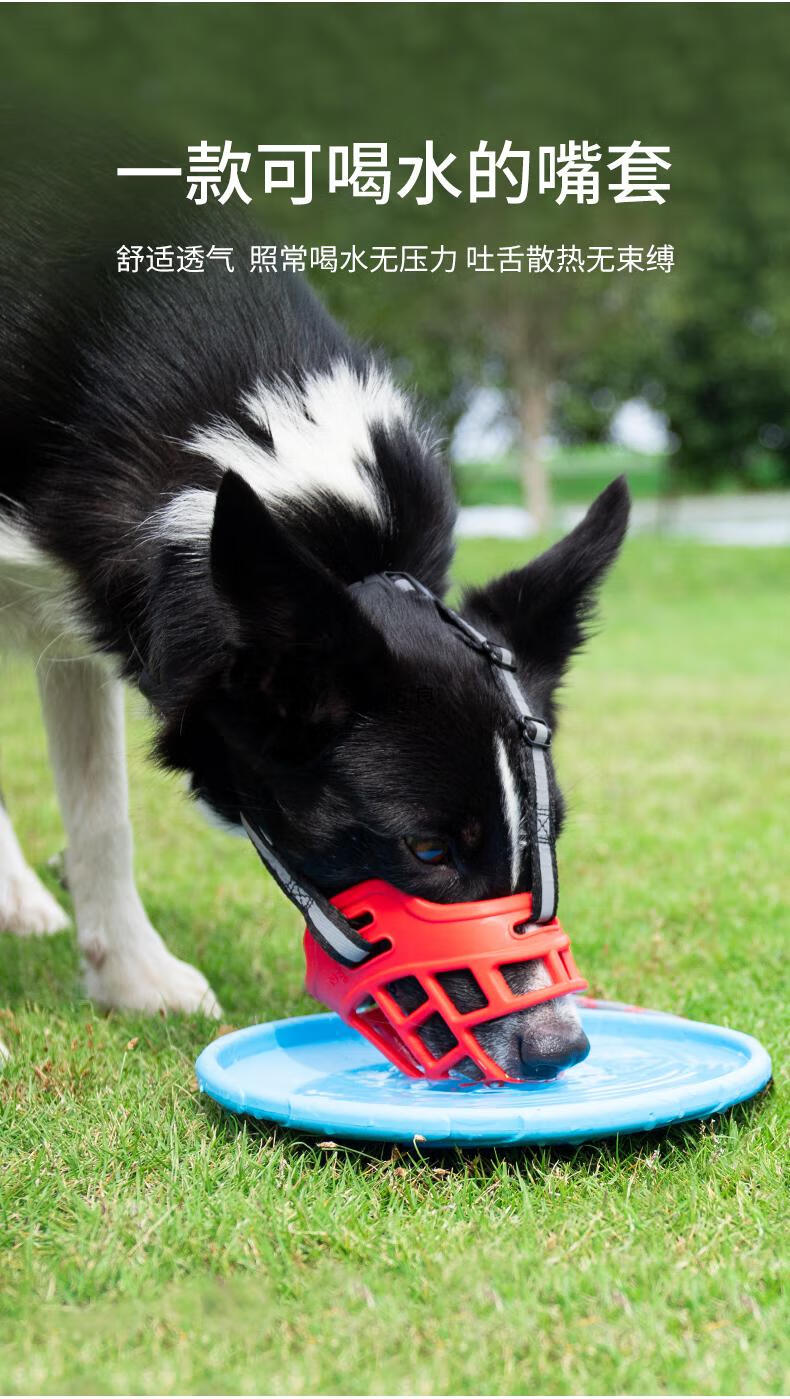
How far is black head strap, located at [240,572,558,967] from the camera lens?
2980mm

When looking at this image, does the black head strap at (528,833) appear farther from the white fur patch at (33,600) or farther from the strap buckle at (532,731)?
the white fur patch at (33,600)

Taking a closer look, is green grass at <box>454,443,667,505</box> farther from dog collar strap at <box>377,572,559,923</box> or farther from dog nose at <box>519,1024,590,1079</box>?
dog nose at <box>519,1024,590,1079</box>

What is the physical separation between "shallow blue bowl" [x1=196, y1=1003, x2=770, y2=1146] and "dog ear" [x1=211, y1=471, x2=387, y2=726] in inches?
32.3

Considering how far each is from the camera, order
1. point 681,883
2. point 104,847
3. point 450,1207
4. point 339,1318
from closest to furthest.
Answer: point 339,1318 → point 450,1207 → point 104,847 → point 681,883

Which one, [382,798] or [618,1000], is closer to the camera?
[382,798]

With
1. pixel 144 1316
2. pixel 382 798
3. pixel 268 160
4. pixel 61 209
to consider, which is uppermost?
pixel 268 160

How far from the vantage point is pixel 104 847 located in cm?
426

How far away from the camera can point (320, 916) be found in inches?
126

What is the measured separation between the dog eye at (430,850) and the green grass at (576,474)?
38.9 metres

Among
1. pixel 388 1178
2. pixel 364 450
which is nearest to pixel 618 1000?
pixel 388 1178

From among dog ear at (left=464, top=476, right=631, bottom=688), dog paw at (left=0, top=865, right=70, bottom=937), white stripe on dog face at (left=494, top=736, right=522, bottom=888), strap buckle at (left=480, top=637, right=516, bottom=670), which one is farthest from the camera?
dog paw at (left=0, top=865, right=70, bottom=937)

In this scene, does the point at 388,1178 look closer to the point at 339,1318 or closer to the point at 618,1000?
the point at 339,1318

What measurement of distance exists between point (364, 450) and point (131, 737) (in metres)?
1.01

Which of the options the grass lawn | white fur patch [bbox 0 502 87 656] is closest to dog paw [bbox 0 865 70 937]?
the grass lawn
